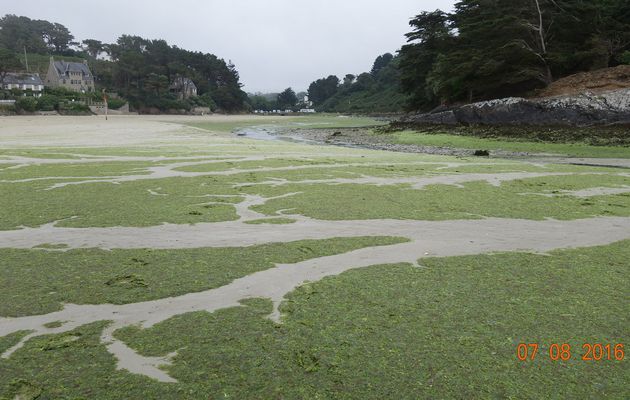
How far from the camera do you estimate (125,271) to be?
392cm

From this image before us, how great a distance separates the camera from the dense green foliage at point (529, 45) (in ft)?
93.6

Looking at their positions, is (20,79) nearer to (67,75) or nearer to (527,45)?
(67,75)

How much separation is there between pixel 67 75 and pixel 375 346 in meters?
101

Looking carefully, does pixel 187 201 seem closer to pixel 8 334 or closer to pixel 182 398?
pixel 8 334

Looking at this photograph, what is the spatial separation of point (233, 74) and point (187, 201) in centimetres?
11929

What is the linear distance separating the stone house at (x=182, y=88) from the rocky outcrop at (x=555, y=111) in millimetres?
82351

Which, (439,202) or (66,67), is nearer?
(439,202)

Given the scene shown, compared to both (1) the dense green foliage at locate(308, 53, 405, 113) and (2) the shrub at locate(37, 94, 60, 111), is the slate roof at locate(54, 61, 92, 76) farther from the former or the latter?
(1) the dense green foliage at locate(308, 53, 405, 113)

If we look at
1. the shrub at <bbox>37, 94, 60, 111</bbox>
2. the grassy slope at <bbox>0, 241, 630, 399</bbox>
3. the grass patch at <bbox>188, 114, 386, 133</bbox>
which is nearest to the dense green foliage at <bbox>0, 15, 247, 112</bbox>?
the shrub at <bbox>37, 94, 60, 111</bbox>

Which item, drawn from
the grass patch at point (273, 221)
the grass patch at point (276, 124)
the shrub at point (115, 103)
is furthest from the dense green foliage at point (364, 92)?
the grass patch at point (273, 221)

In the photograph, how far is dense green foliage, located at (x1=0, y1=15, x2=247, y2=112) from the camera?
87.5 m

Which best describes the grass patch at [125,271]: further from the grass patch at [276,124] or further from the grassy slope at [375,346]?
the grass patch at [276,124]

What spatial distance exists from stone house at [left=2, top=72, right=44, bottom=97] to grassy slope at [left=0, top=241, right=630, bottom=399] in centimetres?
8784

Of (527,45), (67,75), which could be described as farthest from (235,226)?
(67,75)
